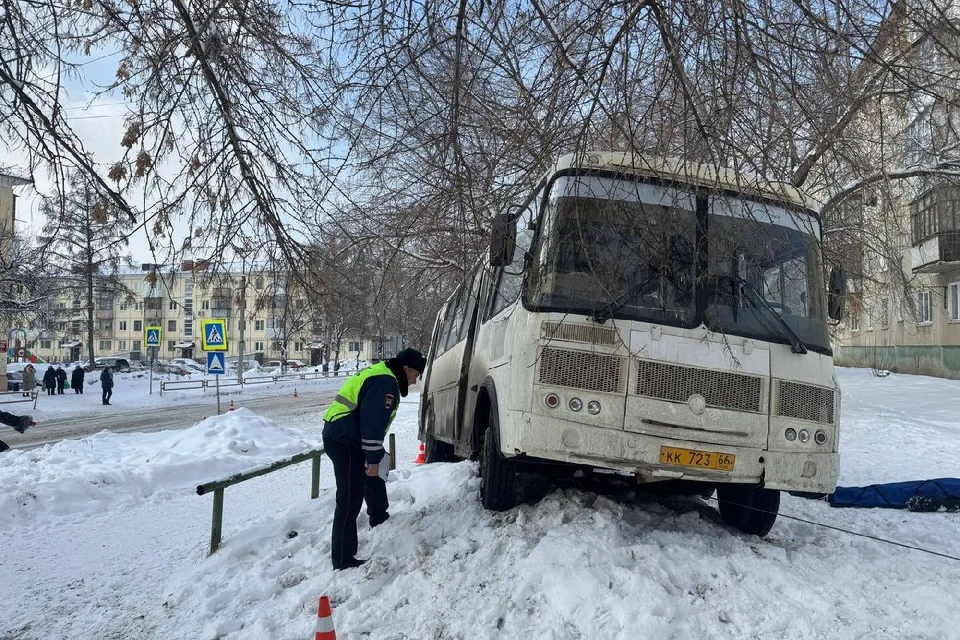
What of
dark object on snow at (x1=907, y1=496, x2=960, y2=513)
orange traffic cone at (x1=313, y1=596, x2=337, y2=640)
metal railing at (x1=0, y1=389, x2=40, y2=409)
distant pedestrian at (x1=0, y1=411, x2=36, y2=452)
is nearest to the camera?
orange traffic cone at (x1=313, y1=596, x2=337, y2=640)

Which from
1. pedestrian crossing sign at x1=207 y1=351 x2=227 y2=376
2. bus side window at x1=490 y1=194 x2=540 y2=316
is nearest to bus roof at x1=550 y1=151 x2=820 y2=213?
bus side window at x1=490 y1=194 x2=540 y2=316

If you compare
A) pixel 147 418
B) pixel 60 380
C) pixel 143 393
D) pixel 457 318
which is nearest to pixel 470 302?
pixel 457 318

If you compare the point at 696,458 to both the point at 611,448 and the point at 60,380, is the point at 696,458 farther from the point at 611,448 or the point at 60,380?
the point at 60,380

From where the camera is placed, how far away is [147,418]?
22625 mm

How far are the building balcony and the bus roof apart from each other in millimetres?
21890

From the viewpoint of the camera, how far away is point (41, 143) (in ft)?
17.1

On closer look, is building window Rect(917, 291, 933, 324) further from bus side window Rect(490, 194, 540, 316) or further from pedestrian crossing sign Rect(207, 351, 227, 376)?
bus side window Rect(490, 194, 540, 316)

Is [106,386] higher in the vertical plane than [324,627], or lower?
lower

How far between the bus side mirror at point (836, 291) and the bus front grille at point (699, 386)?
4.50ft

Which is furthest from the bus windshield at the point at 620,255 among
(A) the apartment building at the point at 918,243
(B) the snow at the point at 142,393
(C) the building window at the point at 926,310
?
(C) the building window at the point at 926,310

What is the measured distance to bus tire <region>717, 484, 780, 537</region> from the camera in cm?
574

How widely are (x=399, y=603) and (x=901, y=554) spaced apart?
379cm

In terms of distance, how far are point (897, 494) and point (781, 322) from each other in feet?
10.8

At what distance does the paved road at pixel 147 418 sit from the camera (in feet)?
59.0
